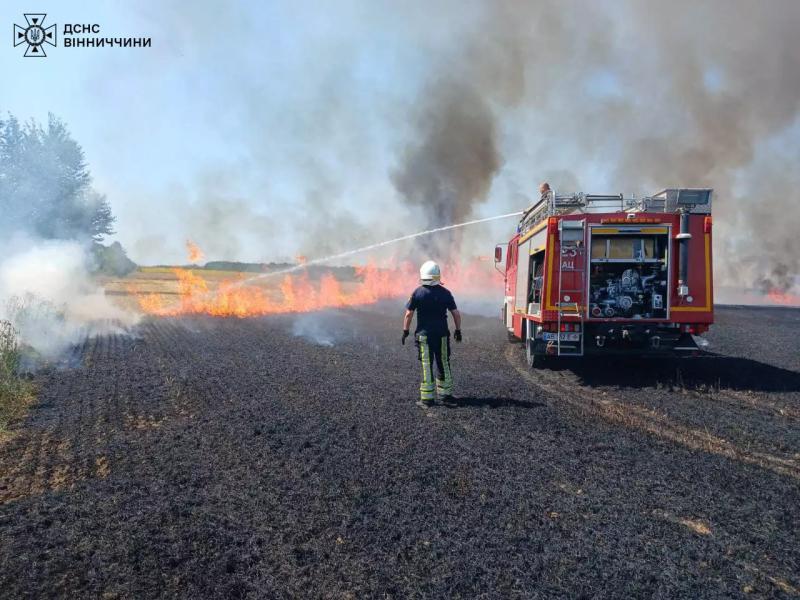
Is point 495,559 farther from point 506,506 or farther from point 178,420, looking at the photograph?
point 178,420

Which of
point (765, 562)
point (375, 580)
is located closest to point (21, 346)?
point (375, 580)

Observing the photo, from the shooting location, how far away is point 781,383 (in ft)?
28.6

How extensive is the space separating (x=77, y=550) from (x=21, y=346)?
31.0ft

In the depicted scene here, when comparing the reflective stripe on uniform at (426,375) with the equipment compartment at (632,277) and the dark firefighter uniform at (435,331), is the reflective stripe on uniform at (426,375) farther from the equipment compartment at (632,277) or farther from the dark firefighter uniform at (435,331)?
the equipment compartment at (632,277)

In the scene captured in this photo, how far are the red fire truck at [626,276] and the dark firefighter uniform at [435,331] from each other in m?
2.30

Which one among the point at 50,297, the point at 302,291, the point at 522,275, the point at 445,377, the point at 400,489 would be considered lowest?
the point at 400,489

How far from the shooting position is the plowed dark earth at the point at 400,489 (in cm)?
316

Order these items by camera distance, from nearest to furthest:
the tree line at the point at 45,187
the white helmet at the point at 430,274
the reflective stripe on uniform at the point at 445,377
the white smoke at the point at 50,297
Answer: the reflective stripe on uniform at the point at 445,377
the white helmet at the point at 430,274
the white smoke at the point at 50,297
the tree line at the point at 45,187

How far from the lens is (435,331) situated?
7352 millimetres

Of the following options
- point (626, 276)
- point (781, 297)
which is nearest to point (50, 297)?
point (626, 276)

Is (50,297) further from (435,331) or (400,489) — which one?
(400,489)

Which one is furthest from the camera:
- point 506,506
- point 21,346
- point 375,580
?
point 21,346

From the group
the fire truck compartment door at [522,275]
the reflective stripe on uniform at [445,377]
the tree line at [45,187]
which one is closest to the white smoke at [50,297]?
the tree line at [45,187]

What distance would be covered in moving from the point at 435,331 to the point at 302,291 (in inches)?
887
